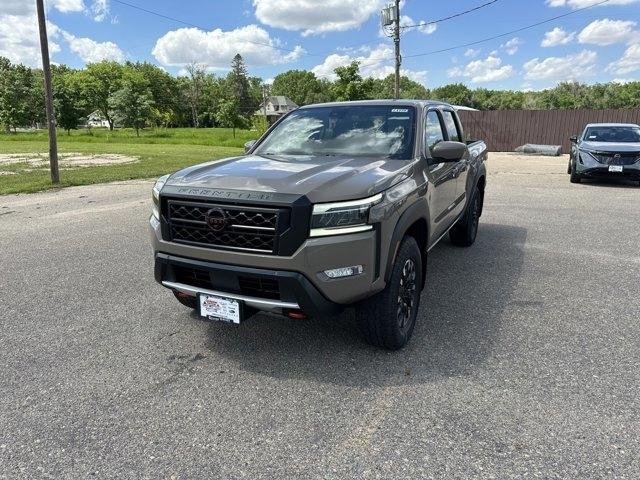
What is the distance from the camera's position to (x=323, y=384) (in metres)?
2.98

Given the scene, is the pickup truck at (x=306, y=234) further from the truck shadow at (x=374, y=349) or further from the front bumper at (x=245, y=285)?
the truck shadow at (x=374, y=349)

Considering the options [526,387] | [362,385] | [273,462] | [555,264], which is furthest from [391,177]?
[555,264]

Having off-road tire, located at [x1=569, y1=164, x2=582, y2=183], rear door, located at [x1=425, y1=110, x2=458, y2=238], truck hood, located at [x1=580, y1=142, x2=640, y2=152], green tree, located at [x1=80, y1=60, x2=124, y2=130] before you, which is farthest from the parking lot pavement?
green tree, located at [x1=80, y1=60, x2=124, y2=130]

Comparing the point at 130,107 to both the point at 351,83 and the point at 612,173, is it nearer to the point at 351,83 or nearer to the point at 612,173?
the point at 351,83

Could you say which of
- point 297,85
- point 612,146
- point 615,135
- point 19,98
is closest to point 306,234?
point 612,146

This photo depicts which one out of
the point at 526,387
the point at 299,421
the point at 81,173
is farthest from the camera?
the point at 81,173

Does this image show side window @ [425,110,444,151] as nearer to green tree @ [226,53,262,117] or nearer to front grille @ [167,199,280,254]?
front grille @ [167,199,280,254]

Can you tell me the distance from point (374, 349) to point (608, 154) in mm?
11012

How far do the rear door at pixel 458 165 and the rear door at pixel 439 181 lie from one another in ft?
0.37

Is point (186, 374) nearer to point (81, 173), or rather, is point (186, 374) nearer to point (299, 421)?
point (299, 421)

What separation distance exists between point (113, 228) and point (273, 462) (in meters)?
6.12

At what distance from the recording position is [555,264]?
550 centimetres

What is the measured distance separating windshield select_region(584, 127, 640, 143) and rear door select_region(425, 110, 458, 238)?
10234 millimetres

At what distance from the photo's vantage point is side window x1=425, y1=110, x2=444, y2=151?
13.7 feet
